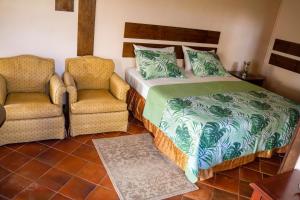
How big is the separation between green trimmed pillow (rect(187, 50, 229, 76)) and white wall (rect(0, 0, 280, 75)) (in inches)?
18.4

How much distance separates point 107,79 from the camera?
11.3ft

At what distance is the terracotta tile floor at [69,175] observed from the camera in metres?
2.21

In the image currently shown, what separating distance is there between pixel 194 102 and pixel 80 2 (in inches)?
69.2

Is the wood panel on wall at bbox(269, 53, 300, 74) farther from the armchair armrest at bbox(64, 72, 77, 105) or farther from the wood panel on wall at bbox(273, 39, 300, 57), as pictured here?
the armchair armrest at bbox(64, 72, 77, 105)

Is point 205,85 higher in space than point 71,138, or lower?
higher

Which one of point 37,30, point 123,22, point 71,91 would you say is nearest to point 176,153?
point 71,91

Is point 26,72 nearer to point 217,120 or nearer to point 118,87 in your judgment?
point 118,87

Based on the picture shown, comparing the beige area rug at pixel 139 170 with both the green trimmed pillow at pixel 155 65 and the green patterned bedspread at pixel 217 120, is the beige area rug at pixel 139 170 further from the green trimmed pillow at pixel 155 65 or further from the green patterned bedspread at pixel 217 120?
the green trimmed pillow at pixel 155 65

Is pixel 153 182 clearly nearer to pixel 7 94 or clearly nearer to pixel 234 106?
pixel 234 106

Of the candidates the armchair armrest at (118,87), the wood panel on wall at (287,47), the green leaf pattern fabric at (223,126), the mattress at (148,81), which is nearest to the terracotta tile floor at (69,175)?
the green leaf pattern fabric at (223,126)

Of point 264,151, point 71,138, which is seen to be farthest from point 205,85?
point 71,138

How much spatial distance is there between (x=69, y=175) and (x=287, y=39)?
3.95 meters

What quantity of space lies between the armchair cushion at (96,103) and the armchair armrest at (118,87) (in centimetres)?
6

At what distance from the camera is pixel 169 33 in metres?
3.89
